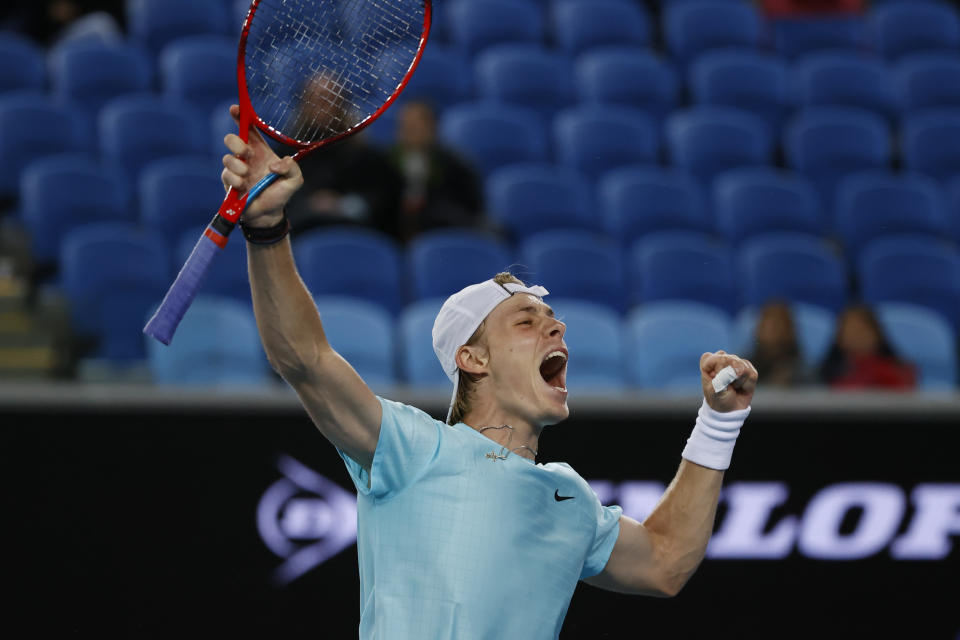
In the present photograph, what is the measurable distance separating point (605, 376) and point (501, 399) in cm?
370

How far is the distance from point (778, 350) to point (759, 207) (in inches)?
86.7

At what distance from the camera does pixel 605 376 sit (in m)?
6.45

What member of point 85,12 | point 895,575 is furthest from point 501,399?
point 85,12

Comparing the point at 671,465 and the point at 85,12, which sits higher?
the point at 85,12

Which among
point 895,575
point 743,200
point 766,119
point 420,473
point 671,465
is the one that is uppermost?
point 766,119

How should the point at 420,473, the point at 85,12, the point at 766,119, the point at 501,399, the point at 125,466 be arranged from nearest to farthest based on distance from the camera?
the point at 420,473, the point at 501,399, the point at 125,466, the point at 766,119, the point at 85,12

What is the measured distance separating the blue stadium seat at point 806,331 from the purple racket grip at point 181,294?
4.44 metres

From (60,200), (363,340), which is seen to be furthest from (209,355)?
(60,200)

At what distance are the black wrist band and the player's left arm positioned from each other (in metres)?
1.03

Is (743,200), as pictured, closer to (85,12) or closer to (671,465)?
(671,465)

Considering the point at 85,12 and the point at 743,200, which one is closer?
the point at 743,200

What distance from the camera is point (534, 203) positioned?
311 inches

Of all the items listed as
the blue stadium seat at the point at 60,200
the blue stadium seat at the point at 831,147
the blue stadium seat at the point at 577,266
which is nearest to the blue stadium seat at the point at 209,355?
the blue stadium seat at the point at 60,200

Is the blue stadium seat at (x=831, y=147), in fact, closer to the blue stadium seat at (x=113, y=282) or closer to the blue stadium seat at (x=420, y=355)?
the blue stadium seat at (x=420, y=355)
